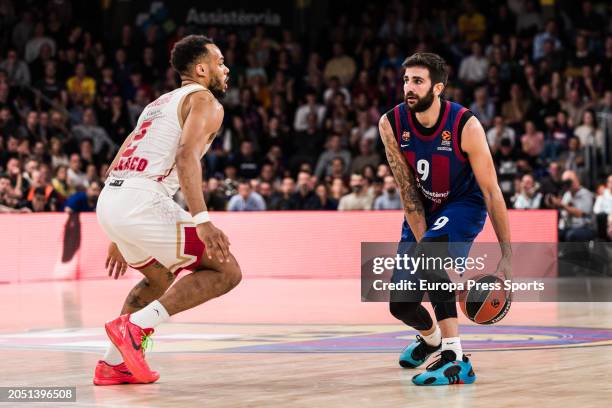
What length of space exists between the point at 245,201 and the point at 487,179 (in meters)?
13.1

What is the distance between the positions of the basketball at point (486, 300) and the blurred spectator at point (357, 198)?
41.1ft

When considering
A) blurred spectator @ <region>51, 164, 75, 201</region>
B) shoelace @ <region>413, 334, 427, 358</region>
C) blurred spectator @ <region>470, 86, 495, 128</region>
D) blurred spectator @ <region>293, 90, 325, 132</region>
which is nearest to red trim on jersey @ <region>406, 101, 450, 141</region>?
shoelace @ <region>413, 334, 427, 358</region>

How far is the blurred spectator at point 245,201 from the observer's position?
67.3 ft

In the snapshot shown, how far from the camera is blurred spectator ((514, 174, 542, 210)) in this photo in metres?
19.5

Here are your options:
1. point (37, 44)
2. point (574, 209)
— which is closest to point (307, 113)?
point (37, 44)

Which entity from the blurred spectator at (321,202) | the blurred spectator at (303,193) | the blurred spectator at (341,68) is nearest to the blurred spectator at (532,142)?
the blurred spectator at (321,202)

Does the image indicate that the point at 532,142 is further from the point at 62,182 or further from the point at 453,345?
the point at 453,345

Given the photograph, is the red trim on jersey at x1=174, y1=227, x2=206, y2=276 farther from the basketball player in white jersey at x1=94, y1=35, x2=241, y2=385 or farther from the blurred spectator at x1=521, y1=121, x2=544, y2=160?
the blurred spectator at x1=521, y1=121, x2=544, y2=160

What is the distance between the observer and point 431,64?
7824 mm

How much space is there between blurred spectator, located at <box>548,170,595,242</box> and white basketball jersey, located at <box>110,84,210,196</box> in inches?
485

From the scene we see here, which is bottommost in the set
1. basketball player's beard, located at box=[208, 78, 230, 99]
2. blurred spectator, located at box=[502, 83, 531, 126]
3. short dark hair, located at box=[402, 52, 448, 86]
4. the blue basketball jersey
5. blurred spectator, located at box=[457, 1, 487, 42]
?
blurred spectator, located at box=[502, 83, 531, 126]

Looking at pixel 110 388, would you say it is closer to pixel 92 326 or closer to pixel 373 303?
pixel 92 326

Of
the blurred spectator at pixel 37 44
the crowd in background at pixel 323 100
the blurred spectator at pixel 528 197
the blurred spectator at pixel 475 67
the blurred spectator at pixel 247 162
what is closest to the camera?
the blurred spectator at pixel 528 197

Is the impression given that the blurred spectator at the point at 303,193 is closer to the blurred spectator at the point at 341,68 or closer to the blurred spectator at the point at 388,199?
the blurred spectator at the point at 388,199
